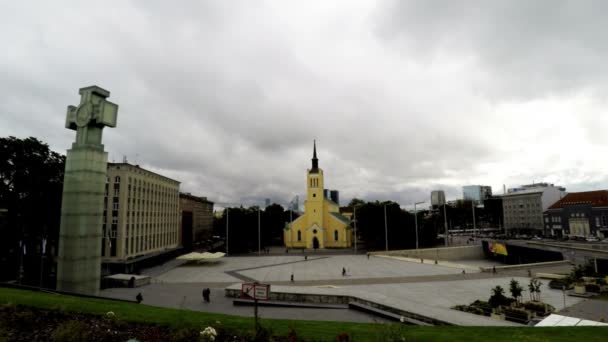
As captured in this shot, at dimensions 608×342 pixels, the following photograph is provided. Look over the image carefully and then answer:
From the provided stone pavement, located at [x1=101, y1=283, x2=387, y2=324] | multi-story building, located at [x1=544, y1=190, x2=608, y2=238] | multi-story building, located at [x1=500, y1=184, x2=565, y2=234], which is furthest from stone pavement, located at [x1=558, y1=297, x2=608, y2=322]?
multi-story building, located at [x1=500, y1=184, x2=565, y2=234]

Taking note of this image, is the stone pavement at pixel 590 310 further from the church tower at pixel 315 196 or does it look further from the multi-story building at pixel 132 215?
the church tower at pixel 315 196

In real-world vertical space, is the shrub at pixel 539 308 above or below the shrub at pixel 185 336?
below

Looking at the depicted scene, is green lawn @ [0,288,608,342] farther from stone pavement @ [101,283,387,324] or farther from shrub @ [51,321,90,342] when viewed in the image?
stone pavement @ [101,283,387,324]

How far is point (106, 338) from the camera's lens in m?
9.10

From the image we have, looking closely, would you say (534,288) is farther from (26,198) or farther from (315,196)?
(315,196)

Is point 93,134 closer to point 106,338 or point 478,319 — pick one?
point 106,338

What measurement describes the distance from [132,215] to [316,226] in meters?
40.5

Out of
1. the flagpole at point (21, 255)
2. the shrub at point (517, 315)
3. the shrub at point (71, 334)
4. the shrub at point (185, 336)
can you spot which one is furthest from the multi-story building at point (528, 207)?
the flagpole at point (21, 255)

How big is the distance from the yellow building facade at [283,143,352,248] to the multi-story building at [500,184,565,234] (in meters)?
64.1

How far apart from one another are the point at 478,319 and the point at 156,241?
175 ft

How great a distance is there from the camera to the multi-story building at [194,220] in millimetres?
75438

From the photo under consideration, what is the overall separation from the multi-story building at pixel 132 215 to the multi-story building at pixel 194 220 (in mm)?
11115

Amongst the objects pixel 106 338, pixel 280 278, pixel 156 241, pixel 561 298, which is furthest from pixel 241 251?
pixel 106 338

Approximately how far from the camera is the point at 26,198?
103 ft
